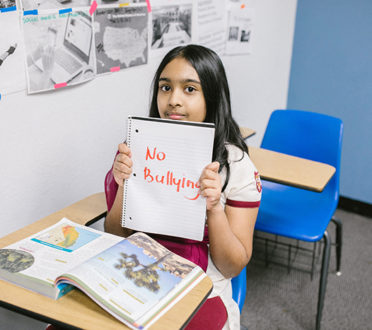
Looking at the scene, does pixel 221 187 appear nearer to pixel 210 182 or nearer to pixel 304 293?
pixel 210 182

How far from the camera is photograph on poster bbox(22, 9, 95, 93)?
131 cm

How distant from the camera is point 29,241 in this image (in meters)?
1.03

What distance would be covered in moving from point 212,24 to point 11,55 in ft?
4.10

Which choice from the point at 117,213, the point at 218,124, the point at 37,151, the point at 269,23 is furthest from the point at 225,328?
the point at 269,23

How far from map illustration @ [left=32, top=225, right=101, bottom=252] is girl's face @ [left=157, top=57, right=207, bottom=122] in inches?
14.9

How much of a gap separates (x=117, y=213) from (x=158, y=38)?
0.97 metres

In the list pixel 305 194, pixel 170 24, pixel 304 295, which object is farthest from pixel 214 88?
pixel 304 295

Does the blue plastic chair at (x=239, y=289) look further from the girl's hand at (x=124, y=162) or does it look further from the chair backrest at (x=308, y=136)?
the chair backrest at (x=308, y=136)

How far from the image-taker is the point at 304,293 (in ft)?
7.00

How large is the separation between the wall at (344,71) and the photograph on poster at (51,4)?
198cm

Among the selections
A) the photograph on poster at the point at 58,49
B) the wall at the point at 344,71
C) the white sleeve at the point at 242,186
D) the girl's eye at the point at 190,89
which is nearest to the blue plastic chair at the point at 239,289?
the white sleeve at the point at 242,186

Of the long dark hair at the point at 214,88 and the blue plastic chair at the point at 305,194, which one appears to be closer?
the long dark hair at the point at 214,88

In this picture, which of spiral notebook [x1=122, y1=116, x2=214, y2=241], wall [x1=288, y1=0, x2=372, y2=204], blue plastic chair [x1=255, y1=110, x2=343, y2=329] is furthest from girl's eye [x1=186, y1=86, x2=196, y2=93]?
wall [x1=288, y1=0, x2=372, y2=204]

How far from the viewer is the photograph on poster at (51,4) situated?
1.26m
